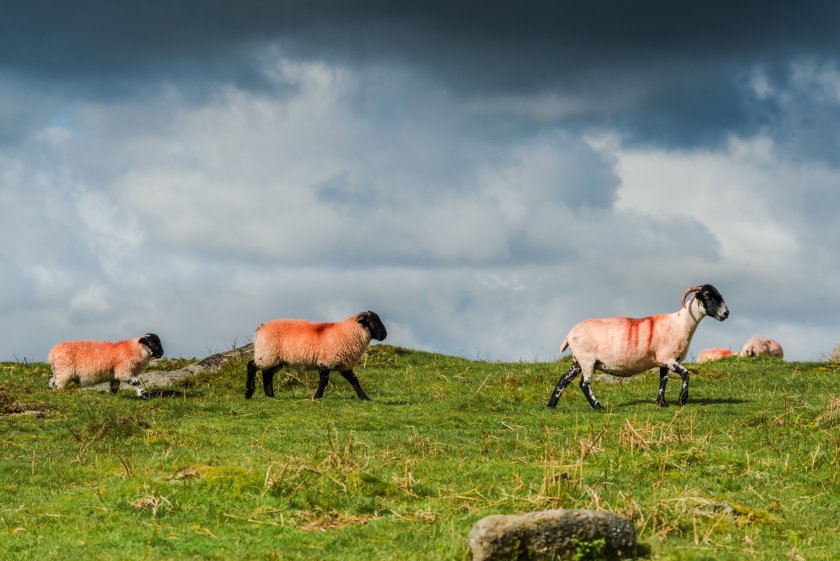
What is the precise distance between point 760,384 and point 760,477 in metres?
12.5

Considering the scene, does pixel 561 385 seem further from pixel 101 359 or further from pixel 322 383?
pixel 101 359

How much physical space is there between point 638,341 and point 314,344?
772 cm

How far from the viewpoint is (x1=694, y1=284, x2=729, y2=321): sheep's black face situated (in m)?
23.2

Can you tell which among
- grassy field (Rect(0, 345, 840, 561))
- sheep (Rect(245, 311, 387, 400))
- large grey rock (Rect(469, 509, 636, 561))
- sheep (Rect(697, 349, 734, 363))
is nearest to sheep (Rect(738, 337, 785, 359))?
sheep (Rect(697, 349, 734, 363))

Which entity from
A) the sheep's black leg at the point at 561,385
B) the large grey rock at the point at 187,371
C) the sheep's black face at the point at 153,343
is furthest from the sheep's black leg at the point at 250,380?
the sheep's black leg at the point at 561,385

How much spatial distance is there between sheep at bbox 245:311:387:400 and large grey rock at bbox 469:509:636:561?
14.9 m

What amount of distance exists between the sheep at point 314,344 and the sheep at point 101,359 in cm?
317

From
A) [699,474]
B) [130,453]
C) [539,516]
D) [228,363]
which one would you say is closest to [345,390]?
[228,363]

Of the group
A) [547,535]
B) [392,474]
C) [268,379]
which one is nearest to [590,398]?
[268,379]

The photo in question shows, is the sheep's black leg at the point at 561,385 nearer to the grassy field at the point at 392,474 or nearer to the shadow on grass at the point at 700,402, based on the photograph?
the grassy field at the point at 392,474

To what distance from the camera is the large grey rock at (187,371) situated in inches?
1156

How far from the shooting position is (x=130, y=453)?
17.1 metres

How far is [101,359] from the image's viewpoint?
2664 centimetres

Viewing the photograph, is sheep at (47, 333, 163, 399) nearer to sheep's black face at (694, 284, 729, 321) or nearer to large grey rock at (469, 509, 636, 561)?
sheep's black face at (694, 284, 729, 321)
